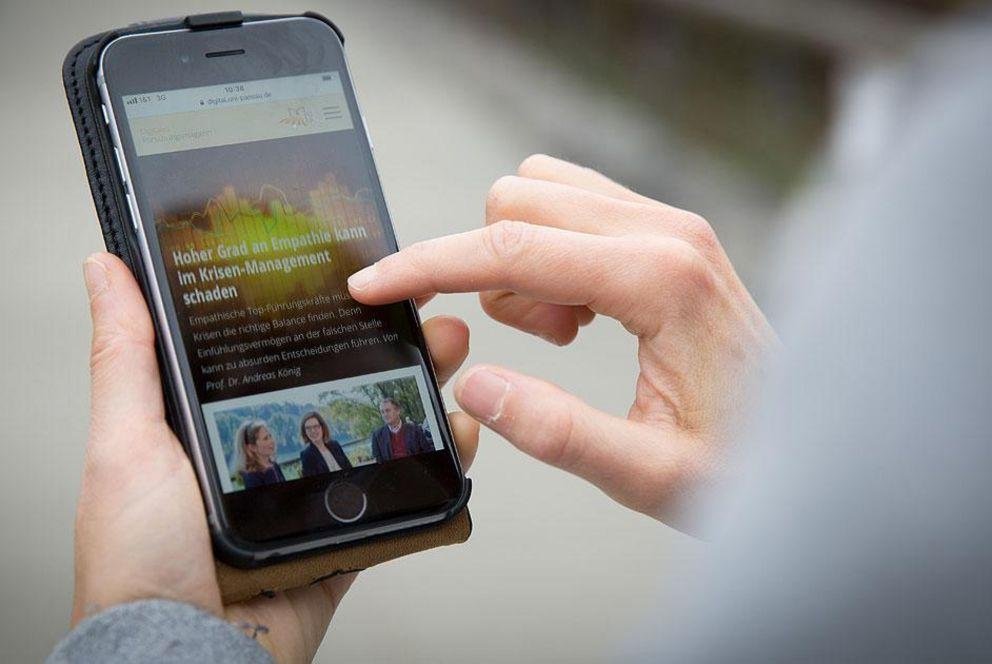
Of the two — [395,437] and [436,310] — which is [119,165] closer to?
[395,437]

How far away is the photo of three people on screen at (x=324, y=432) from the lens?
51.5 inches

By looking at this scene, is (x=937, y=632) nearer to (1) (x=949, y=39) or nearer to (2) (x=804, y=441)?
(2) (x=804, y=441)

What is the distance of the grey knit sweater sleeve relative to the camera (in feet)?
3.23

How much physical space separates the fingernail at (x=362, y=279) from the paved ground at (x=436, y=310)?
1525mm

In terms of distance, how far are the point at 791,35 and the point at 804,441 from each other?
205 inches

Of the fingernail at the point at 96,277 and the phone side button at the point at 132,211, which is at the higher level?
the phone side button at the point at 132,211

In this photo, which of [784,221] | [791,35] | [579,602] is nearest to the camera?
[579,602]

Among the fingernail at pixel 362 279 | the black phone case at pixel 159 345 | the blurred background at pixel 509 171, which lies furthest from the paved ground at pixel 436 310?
the fingernail at pixel 362 279

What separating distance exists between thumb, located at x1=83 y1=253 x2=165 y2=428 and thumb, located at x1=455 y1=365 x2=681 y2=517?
1.20ft

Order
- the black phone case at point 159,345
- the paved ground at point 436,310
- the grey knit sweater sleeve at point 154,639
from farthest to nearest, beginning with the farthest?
the paved ground at point 436,310 → the black phone case at point 159,345 → the grey knit sweater sleeve at point 154,639

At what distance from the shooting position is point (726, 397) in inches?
50.7

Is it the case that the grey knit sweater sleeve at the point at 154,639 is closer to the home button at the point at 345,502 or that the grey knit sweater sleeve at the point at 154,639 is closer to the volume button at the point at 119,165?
the home button at the point at 345,502

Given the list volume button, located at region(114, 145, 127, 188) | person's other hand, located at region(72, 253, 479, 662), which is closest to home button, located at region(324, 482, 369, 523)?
person's other hand, located at region(72, 253, 479, 662)

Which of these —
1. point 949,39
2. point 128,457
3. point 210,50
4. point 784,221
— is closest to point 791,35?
point 949,39
